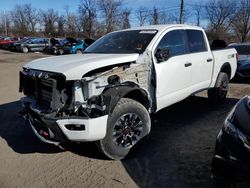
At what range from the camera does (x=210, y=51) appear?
244 inches

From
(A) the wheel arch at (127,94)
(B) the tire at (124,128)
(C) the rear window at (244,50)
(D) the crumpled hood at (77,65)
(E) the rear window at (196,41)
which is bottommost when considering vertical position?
(B) the tire at (124,128)

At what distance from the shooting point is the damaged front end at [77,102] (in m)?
3.61

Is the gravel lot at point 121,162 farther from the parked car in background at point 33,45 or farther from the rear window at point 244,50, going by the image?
the parked car in background at point 33,45

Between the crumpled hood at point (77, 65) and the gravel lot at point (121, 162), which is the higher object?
the crumpled hood at point (77, 65)

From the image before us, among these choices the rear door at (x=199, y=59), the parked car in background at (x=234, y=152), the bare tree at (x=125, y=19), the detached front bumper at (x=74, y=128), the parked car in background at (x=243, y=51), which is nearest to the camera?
the parked car in background at (x=234, y=152)

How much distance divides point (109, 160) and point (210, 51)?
11.1 feet

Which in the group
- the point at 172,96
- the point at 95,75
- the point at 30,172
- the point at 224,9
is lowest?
the point at 30,172

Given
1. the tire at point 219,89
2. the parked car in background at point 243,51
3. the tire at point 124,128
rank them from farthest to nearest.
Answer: the parked car in background at point 243,51
the tire at point 219,89
the tire at point 124,128

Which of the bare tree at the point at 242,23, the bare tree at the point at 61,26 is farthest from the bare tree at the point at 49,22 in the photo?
the bare tree at the point at 242,23

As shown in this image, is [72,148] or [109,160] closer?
[109,160]

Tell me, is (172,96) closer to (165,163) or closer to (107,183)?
(165,163)

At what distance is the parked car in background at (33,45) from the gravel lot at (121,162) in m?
25.2

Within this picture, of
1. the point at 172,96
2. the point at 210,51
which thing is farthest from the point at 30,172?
the point at 210,51

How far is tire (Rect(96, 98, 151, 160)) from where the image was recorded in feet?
12.8
